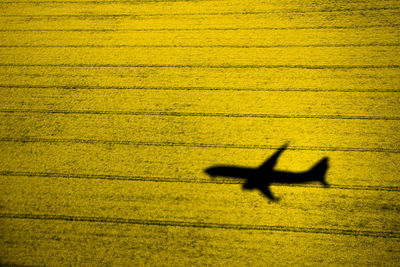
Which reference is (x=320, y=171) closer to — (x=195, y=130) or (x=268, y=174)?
(x=268, y=174)

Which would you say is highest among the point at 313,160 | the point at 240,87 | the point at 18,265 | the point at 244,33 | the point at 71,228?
the point at 244,33

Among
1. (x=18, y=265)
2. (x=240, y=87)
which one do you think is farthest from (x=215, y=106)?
(x=18, y=265)

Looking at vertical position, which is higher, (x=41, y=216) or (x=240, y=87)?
(x=240, y=87)

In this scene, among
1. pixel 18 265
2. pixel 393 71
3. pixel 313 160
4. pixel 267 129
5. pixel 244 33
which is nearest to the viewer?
pixel 18 265

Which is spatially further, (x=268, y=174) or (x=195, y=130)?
(x=195, y=130)

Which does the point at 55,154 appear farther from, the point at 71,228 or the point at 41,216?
the point at 71,228

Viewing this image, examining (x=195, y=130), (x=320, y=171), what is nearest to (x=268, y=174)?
(x=320, y=171)
